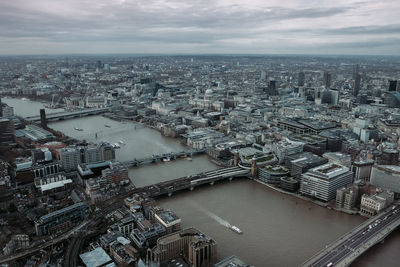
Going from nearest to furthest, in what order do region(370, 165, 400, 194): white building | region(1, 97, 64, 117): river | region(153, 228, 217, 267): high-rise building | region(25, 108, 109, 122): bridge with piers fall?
region(153, 228, 217, 267): high-rise building
region(370, 165, 400, 194): white building
region(25, 108, 109, 122): bridge with piers
region(1, 97, 64, 117): river

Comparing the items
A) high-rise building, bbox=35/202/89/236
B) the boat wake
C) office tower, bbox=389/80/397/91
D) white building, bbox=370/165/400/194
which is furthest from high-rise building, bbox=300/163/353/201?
office tower, bbox=389/80/397/91

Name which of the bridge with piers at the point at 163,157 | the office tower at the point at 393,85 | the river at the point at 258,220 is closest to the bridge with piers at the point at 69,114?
the bridge with piers at the point at 163,157

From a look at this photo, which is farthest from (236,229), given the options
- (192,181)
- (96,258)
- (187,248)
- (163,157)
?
(163,157)

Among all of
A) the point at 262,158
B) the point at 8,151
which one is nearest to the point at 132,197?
the point at 262,158

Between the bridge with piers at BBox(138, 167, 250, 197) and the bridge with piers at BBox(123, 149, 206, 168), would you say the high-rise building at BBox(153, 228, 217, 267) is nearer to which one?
the bridge with piers at BBox(138, 167, 250, 197)

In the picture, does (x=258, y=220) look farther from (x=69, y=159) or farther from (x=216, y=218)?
(x=69, y=159)

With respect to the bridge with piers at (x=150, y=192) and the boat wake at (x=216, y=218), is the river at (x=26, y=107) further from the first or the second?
the boat wake at (x=216, y=218)
